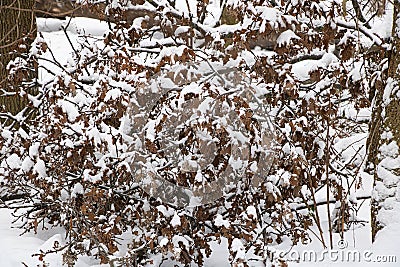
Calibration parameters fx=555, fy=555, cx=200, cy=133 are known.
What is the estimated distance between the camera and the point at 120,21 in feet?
14.3

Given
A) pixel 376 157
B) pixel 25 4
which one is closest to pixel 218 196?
pixel 376 157

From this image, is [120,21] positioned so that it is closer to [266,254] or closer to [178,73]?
[178,73]

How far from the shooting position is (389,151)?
3.52m
